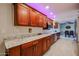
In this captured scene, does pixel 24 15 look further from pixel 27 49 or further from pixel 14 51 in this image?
pixel 14 51

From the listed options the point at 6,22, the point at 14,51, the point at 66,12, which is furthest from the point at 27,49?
the point at 66,12

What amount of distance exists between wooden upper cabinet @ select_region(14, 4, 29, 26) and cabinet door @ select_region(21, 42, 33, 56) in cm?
58

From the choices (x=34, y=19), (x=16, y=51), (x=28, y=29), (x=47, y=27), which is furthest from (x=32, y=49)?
(x=47, y=27)

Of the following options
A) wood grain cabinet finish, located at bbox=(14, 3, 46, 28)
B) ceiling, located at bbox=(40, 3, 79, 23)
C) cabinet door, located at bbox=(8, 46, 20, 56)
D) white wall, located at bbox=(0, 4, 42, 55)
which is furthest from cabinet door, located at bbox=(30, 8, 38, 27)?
cabinet door, located at bbox=(8, 46, 20, 56)

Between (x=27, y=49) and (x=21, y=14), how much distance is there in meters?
0.92

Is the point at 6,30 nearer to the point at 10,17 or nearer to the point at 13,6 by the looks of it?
the point at 10,17

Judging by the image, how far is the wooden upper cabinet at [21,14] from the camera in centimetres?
264

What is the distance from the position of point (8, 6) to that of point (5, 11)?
148 millimetres

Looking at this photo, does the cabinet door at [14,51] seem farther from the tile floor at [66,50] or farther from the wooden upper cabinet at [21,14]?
the tile floor at [66,50]

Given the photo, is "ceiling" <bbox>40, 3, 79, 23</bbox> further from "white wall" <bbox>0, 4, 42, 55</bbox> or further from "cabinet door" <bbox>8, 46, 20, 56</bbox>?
"cabinet door" <bbox>8, 46, 20, 56</bbox>

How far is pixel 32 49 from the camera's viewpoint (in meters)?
2.64

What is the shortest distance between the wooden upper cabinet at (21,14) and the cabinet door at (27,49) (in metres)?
0.58

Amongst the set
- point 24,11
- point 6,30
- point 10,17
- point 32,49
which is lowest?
point 32,49

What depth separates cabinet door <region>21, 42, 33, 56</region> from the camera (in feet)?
7.34
